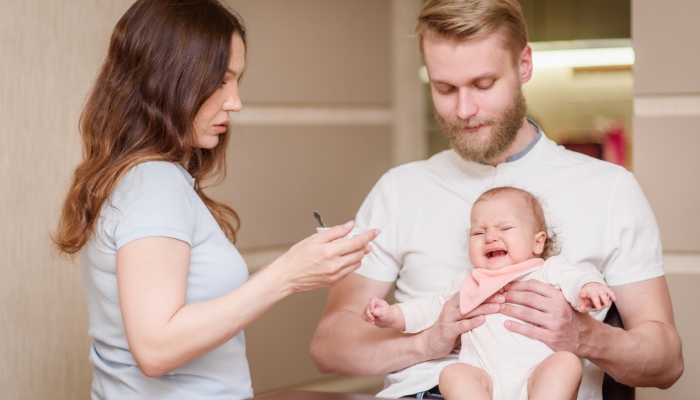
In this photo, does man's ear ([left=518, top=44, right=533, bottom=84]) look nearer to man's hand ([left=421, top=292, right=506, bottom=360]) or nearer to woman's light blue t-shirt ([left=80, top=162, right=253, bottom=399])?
man's hand ([left=421, top=292, right=506, bottom=360])

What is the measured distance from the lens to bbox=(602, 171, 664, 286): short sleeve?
1.96m

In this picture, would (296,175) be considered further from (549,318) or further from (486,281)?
(549,318)

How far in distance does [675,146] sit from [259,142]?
1.53 meters

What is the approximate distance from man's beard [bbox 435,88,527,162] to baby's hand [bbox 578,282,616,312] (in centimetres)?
60

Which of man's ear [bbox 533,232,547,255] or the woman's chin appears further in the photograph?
man's ear [bbox 533,232,547,255]

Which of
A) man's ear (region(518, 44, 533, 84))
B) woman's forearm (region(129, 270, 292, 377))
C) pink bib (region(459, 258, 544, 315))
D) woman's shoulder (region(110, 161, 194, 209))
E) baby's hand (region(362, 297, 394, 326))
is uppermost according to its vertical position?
man's ear (region(518, 44, 533, 84))

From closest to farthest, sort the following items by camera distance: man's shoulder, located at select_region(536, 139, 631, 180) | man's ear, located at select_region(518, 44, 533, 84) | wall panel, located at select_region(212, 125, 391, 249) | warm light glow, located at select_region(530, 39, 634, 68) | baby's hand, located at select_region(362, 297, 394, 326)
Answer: baby's hand, located at select_region(362, 297, 394, 326) → man's shoulder, located at select_region(536, 139, 631, 180) → man's ear, located at select_region(518, 44, 533, 84) → wall panel, located at select_region(212, 125, 391, 249) → warm light glow, located at select_region(530, 39, 634, 68)

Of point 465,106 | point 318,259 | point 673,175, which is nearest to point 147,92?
point 318,259

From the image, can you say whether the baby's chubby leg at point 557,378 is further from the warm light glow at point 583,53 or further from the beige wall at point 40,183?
the warm light glow at point 583,53

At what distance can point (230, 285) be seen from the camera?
170 cm

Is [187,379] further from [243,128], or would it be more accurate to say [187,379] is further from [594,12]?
[594,12]

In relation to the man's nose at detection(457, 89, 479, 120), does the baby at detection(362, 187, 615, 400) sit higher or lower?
lower

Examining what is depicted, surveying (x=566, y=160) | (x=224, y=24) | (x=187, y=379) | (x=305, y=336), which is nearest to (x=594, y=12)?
(x=566, y=160)

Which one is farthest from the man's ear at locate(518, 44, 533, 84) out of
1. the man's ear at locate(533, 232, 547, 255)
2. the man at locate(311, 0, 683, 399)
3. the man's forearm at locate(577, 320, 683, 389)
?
the man's forearm at locate(577, 320, 683, 389)
